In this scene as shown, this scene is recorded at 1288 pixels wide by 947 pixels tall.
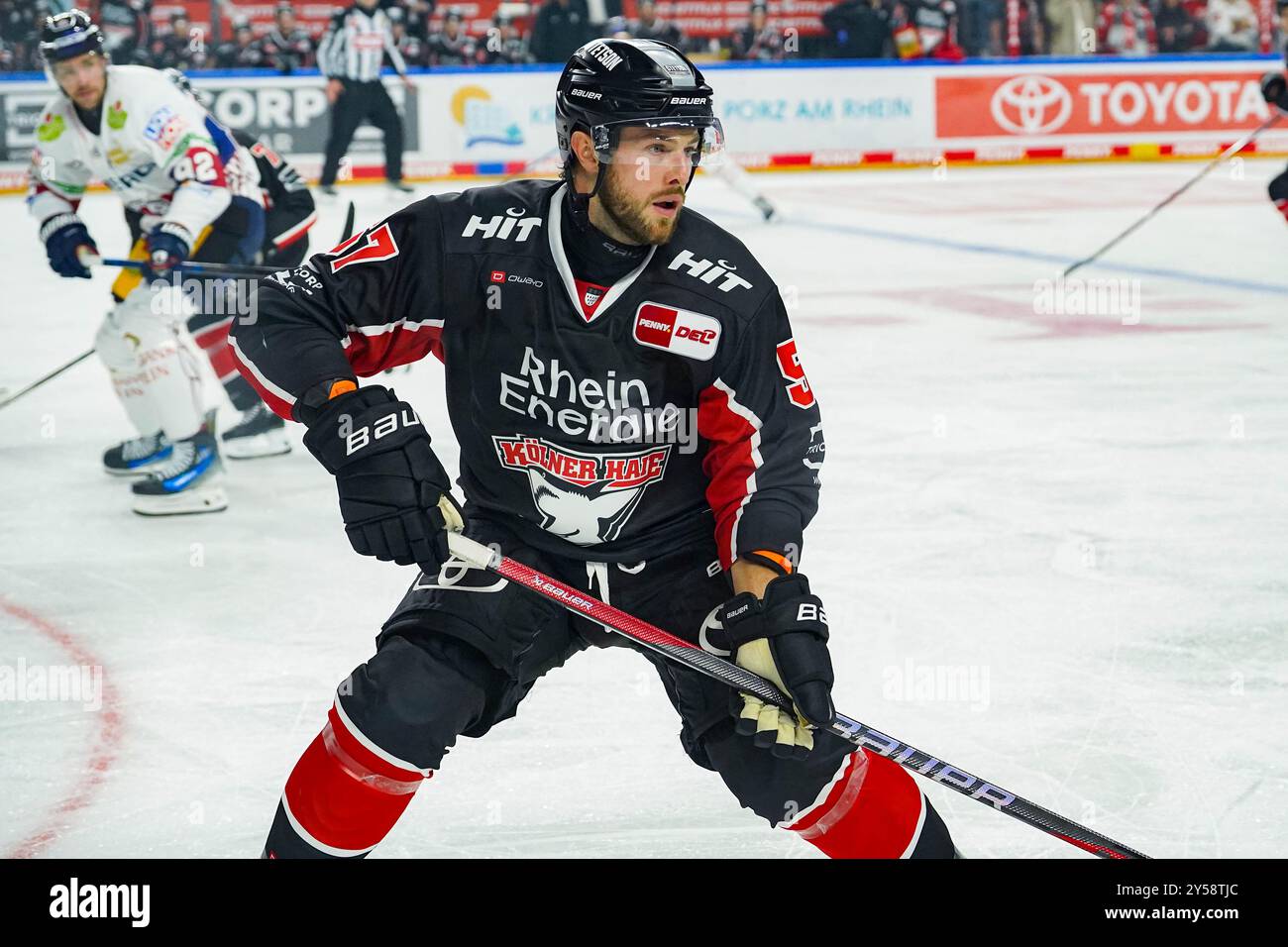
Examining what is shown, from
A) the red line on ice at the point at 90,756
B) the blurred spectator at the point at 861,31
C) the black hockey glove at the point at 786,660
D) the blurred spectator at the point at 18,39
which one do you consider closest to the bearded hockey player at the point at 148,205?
the red line on ice at the point at 90,756

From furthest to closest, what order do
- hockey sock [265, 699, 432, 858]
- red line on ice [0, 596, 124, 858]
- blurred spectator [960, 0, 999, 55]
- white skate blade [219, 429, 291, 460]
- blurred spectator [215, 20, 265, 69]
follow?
blurred spectator [960, 0, 999, 55] → blurred spectator [215, 20, 265, 69] → white skate blade [219, 429, 291, 460] → red line on ice [0, 596, 124, 858] → hockey sock [265, 699, 432, 858]

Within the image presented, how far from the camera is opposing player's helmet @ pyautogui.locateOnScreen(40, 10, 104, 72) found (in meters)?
5.22

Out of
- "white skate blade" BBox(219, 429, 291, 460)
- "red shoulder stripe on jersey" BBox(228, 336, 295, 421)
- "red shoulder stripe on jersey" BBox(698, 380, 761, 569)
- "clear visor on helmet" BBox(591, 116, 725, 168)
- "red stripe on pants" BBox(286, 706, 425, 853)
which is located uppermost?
"clear visor on helmet" BBox(591, 116, 725, 168)

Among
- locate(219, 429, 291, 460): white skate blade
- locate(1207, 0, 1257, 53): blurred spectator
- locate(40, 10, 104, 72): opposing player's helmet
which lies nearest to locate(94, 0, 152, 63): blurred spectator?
locate(219, 429, 291, 460): white skate blade

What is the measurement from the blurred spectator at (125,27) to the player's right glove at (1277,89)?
10063mm

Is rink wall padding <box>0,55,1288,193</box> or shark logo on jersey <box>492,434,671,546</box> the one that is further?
rink wall padding <box>0,55,1288,193</box>

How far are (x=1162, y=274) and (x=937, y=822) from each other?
26.6ft

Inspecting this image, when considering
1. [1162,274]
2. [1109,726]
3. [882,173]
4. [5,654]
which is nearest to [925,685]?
[1109,726]

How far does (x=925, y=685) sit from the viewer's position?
148 inches

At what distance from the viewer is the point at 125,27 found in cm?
1482

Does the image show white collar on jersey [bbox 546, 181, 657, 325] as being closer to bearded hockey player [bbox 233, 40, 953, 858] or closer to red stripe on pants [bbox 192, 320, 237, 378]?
bearded hockey player [bbox 233, 40, 953, 858]

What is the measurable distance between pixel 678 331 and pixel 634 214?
191 mm

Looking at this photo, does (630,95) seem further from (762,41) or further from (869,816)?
(762,41)

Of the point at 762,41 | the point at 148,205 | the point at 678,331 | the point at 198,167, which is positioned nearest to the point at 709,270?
the point at 678,331
